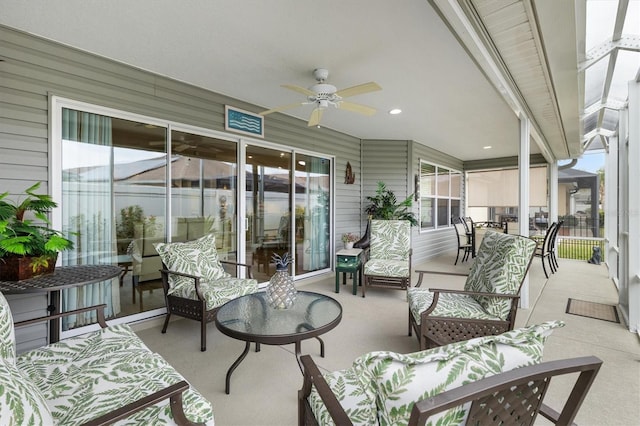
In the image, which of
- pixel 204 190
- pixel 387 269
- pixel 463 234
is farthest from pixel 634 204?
pixel 204 190

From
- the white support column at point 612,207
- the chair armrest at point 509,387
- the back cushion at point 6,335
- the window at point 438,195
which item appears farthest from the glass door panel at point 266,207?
the white support column at point 612,207

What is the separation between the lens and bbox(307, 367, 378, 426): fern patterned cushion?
3.83 ft

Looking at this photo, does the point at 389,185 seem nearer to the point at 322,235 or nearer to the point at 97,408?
the point at 322,235

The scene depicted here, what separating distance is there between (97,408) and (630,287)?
4.56 meters

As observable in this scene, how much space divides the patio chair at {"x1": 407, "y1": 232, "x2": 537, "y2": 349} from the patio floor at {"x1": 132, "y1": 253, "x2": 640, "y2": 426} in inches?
20.0

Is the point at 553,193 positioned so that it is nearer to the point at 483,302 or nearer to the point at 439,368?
the point at 483,302

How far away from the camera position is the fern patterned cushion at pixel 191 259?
308 centimetres

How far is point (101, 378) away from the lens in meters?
1.42

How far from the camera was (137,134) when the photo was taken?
3262 millimetres

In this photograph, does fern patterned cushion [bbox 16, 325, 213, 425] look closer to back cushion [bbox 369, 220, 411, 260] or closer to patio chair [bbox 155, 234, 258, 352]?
patio chair [bbox 155, 234, 258, 352]

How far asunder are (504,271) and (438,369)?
6.57 feet

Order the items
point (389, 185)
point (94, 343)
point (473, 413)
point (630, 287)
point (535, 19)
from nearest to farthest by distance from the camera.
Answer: point (473, 413), point (94, 343), point (535, 19), point (630, 287), point (389, 185)

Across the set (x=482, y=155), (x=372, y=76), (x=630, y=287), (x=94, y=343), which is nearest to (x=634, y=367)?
(x=630, y=287)

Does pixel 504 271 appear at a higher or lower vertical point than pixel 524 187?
lower
